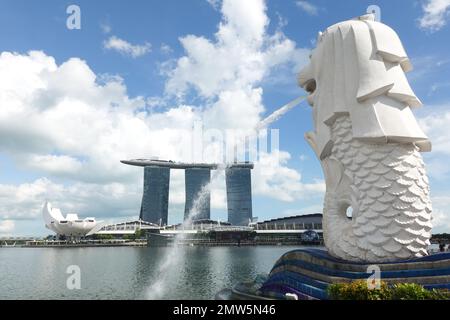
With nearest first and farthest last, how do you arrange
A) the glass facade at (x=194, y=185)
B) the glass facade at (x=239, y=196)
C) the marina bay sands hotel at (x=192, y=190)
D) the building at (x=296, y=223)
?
the building at (x=296, y=223) → the glass facade at (x=239, y=196) → the marina bay sands hotel at (x=192, y=190) → the glass facade at (x=194, y=185)

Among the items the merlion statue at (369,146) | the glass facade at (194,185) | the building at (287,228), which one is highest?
the glass facade at (194,185)

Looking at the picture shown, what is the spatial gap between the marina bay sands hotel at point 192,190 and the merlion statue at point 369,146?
369 feet

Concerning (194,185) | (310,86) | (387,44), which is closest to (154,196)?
(194,185)

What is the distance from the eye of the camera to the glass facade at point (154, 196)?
138 meters

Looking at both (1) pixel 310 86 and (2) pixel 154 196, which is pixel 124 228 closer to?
(2) pixel 154 196

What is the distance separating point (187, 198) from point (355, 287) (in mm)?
128019

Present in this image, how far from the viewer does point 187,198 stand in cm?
13712

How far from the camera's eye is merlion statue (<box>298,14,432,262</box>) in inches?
512

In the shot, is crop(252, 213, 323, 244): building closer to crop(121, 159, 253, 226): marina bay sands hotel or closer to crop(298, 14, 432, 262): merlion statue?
crop(121, 159, 253, 226): marina bay sands hotel

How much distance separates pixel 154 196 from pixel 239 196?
1221 inches

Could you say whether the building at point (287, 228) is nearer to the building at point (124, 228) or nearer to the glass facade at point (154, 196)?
the building at point (124, 228)

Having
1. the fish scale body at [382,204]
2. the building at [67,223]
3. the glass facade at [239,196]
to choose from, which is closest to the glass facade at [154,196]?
the glass facade at [239,196]

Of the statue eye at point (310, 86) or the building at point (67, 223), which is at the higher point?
the statue eye at point (310, 86)

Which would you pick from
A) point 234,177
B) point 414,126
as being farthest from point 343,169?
point 234,177
